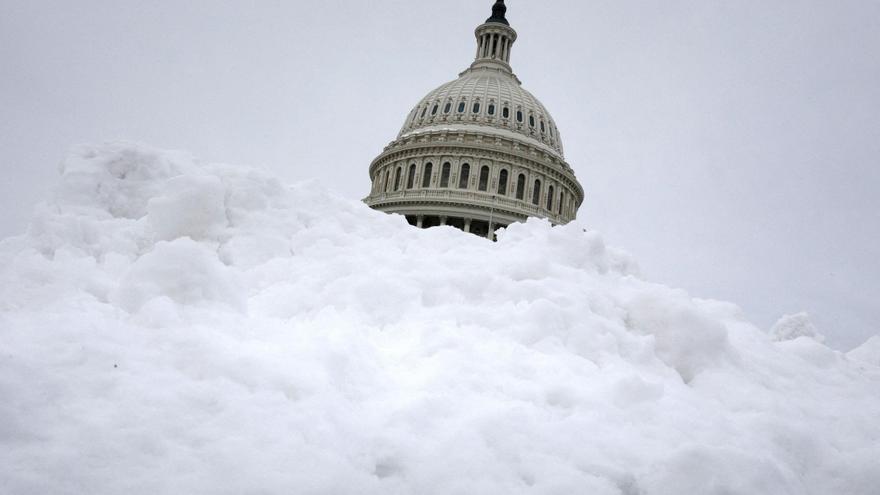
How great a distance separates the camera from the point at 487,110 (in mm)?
73500

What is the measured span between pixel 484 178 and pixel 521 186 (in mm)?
4460

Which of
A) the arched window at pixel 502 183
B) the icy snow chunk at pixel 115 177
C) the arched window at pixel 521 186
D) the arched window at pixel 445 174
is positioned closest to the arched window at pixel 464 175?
the arched window at pixel 445 174

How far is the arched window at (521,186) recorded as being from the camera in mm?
68062

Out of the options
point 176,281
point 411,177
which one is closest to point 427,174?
point 411,177

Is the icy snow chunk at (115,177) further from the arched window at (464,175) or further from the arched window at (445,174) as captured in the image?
the arched window at (445,174)

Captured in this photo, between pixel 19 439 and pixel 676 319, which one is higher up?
pixel 676 319

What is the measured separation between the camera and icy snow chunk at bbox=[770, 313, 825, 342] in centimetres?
1338

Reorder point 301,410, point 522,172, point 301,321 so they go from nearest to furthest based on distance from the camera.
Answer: point 301,410 → point 301,321 → point 522,172

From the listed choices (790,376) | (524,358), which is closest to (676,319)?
(790,376)

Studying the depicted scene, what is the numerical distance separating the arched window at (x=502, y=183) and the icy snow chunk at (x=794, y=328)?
5381 centimetres

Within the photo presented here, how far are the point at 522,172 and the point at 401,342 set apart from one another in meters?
63.8

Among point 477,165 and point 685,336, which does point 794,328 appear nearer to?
point 685,336

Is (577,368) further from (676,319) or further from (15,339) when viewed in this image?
(15,339)

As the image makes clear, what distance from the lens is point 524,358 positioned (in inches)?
241
